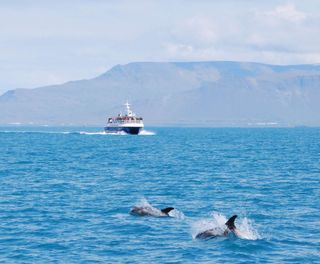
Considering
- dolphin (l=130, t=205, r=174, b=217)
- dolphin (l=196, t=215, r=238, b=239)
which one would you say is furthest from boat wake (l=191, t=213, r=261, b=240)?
dolphin (l=130, t=205, r=174, b=217)

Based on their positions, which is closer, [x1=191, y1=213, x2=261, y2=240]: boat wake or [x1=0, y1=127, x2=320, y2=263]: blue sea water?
[x1=0, y1=127, x2=320, y2=263]: blue sea water

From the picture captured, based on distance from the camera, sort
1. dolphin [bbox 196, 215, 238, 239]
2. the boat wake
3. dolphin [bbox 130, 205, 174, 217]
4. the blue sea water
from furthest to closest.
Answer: dolphin [bbox 130, 205, 174, 217], the boat wake, dolphin [bbox 196, 215, 238, 239], the blue sea water

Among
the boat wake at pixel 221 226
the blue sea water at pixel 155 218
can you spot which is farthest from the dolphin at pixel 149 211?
the boat wake at pixel 221 226

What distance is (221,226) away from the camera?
43.9m

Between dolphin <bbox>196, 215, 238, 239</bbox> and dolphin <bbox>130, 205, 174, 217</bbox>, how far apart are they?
698 cm

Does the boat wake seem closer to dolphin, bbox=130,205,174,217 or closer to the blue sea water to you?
the blue sea water

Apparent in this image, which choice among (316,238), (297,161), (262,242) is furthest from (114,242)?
(297,161)

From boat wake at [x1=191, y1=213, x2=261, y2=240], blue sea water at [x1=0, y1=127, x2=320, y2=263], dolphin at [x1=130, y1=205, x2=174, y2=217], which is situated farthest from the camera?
dolphin at [x1=130, y1=205, x2=174, y2=217]

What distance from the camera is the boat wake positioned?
4269cm

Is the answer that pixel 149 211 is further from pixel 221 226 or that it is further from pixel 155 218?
pixel 221 226

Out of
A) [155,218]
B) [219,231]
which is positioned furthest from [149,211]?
[219,231]

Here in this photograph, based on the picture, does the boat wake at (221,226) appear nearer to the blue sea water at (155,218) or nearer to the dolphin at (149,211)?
the blue sea water at (155,218)

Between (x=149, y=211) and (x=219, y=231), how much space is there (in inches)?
350

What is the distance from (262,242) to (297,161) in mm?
69311
